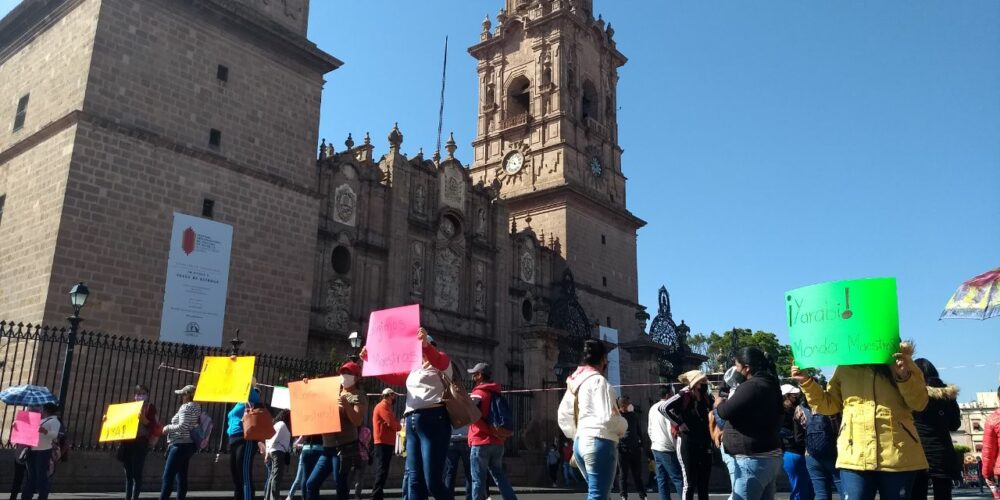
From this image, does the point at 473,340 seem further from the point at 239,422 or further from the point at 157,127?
the point at 239,422

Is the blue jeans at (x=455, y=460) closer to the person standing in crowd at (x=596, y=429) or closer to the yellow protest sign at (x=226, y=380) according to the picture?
the yellow protest sign at (x=226, y=380)

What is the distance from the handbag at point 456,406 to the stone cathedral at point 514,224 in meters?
17.6

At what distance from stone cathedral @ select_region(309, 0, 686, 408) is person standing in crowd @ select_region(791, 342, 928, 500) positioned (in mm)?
19494

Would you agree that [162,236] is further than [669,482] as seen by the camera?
Yes

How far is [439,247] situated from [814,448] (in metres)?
22.7

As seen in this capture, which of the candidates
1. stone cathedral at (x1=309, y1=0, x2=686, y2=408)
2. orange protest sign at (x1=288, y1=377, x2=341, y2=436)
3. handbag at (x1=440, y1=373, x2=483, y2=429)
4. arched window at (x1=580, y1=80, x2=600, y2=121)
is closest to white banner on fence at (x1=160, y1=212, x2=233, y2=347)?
stone cathedral at (x1=309, y1=0, x2=686, y2=408)

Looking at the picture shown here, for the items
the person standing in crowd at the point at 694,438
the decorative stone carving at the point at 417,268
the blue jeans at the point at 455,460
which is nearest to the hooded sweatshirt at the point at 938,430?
the person standing in crowd at the point at 694,438

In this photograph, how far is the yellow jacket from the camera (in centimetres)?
506

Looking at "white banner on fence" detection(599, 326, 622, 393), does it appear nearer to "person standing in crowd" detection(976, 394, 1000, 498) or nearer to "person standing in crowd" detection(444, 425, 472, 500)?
"person standing in crowd" detection(444, 425, 472, 500)

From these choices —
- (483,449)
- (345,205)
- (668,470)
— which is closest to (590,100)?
(345,205)

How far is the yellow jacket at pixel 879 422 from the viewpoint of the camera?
506cm

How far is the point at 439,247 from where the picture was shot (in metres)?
Result: 29.8

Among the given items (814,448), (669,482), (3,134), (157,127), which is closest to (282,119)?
(157,127)

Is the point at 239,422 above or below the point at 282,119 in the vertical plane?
below
